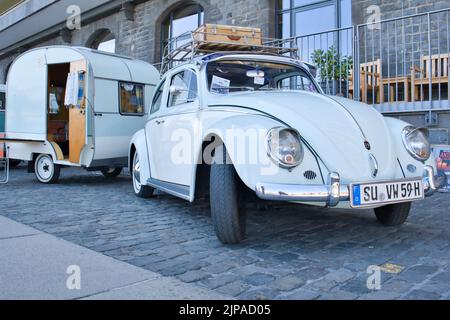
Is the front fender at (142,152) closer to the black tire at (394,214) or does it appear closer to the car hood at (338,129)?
the car hood at (338,129)

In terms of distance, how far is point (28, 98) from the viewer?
8.38 meters

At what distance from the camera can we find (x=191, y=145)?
14.2 ft

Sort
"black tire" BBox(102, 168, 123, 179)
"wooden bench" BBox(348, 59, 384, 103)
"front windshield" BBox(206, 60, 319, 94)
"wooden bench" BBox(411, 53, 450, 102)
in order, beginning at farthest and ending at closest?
1. "black tire" BBox(102, 168, 123, 179)
2. "wooden bench" BBox(348, 59, 384, 103)
3. "wooden bench" BBox(411, 53, 450, 102)
4. "front windshield" BBox(206, 60, 319, 94)

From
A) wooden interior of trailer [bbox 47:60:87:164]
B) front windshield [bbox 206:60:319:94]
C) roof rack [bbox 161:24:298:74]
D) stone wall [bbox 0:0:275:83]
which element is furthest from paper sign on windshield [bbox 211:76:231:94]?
stone wall [bbox 0:0:275:83]

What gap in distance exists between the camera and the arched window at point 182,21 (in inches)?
510

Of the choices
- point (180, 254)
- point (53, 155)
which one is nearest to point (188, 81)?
point (180, 254)

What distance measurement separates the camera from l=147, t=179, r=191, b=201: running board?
4.36m

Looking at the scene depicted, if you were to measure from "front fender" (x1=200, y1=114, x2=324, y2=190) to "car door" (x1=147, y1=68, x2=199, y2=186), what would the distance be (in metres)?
0.90

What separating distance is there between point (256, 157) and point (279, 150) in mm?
188

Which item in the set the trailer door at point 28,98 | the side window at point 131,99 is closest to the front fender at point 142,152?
the side window at point 131,99

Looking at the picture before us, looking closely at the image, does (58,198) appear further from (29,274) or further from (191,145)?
(29,274)

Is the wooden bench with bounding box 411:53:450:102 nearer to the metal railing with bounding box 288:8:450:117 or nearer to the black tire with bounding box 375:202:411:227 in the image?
the metal railing with bounding box 288:8:450:117

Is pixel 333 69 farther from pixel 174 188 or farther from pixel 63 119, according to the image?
pixel 63 119

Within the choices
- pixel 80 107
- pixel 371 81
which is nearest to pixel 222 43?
pixel 80 107
